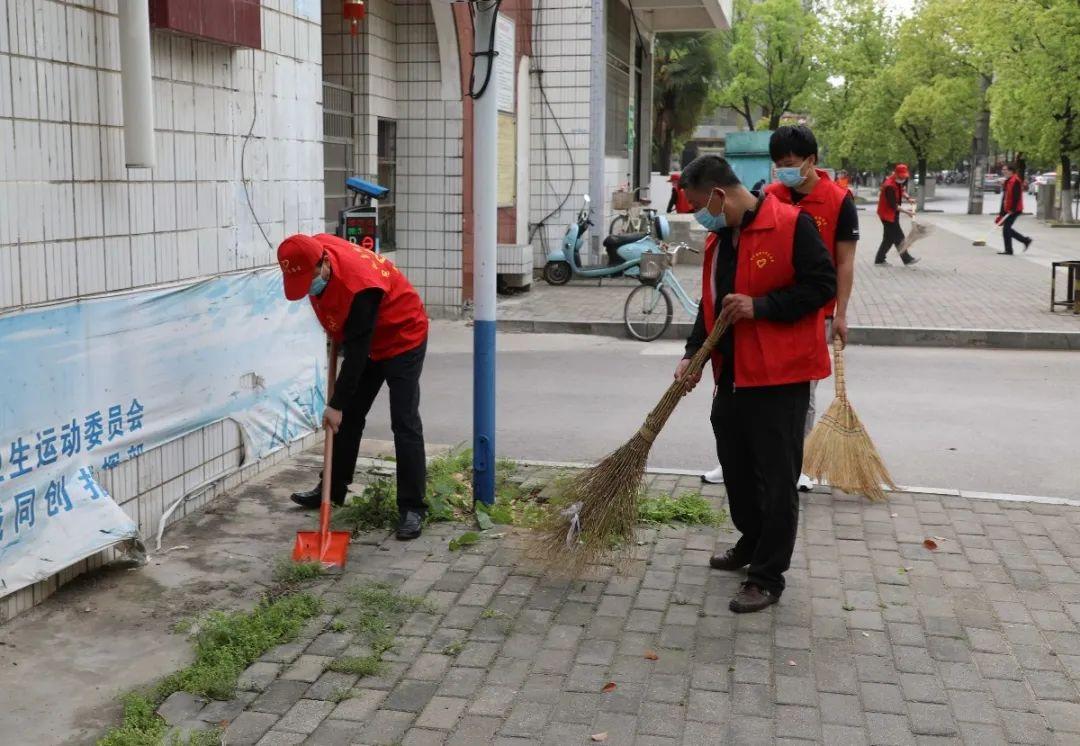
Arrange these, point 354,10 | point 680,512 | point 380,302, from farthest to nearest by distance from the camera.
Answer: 1. point 354,10
2. point 680,512
3. point 380,302

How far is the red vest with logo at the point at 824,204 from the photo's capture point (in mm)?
5797

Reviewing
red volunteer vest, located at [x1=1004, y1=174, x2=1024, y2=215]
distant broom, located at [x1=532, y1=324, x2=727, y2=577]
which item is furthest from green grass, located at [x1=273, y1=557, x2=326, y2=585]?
red volunteer vest, located at [x1=1004, y1=174, x2=1024, y2=215]

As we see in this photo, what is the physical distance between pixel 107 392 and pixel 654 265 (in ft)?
24.3

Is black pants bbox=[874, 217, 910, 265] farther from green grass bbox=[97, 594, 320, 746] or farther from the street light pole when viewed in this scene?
Result: green grass bbox=[97, 594, 320, 746]

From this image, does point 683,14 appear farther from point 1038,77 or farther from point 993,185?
point 993,185

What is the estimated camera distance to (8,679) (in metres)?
4.11

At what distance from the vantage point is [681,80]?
38.9 m

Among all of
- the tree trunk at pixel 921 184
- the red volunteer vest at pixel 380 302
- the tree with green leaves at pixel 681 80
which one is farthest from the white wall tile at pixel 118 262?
the tree trunk at pixel 921 184

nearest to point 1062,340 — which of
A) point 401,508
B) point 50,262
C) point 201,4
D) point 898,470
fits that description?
point 898,470

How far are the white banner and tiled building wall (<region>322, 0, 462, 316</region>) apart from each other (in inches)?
234

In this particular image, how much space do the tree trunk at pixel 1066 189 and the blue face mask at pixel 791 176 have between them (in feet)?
93.2

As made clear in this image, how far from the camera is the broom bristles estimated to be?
6305 millimetres

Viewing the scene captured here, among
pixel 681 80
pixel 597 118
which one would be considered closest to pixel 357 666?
pixel 597 118

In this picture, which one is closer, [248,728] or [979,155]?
[248,728]
